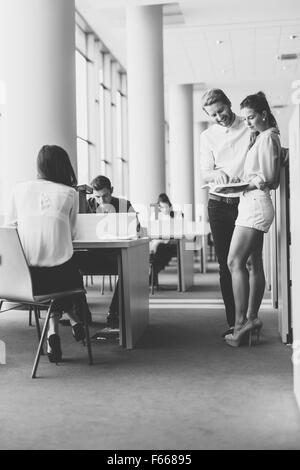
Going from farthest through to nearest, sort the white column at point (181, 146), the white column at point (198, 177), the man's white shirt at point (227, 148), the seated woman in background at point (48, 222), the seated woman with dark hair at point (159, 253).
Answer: the white column at point (198, 177) → the white column at point (181, 146) → the seated woman with dark hair at point (159, 253) → the man's white shirt at point (227, 148) → the seated woman in background at point (48, 222)

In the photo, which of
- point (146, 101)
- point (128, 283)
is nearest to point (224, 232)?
point (128, 283)

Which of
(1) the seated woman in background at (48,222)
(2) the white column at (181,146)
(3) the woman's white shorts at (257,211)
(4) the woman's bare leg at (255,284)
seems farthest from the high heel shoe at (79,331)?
(2) the white column at (181,146)

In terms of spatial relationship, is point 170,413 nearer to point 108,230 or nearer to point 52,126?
point 108,230

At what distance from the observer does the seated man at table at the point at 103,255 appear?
14.8ft

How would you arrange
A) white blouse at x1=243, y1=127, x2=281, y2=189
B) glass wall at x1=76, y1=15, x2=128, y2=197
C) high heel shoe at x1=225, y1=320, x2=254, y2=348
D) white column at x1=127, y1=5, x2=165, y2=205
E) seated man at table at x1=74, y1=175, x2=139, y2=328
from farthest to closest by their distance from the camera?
glass wall at x1=76, y1=15, x2=128, y2=197
white column at x1=127, y1=5, x2=165, y2=205
seated man at table at x1=74, y1=175, x2=139, y2=328
high heel shoe at x1=225, y1=320, x2=254, y2=348
white blouse at x1=243, y1=127, x2=281, y2=189

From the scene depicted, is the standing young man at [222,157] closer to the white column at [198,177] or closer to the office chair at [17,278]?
the office chair at [17,278]

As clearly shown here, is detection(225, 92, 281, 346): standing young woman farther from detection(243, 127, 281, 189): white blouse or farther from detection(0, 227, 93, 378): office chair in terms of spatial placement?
detection(0, 227, 93, 378): office chair

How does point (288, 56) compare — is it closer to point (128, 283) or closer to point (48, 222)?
point (128, 283)

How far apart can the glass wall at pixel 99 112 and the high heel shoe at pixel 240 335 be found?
6.56 m

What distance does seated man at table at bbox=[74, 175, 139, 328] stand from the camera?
14.8 ft

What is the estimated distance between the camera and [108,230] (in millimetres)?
4641

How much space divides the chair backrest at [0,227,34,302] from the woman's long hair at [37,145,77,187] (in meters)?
0.44

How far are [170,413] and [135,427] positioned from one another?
226mm

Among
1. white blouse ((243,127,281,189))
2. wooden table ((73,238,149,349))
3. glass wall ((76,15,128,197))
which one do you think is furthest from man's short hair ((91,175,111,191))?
glass wall ((76,15,128,197))
